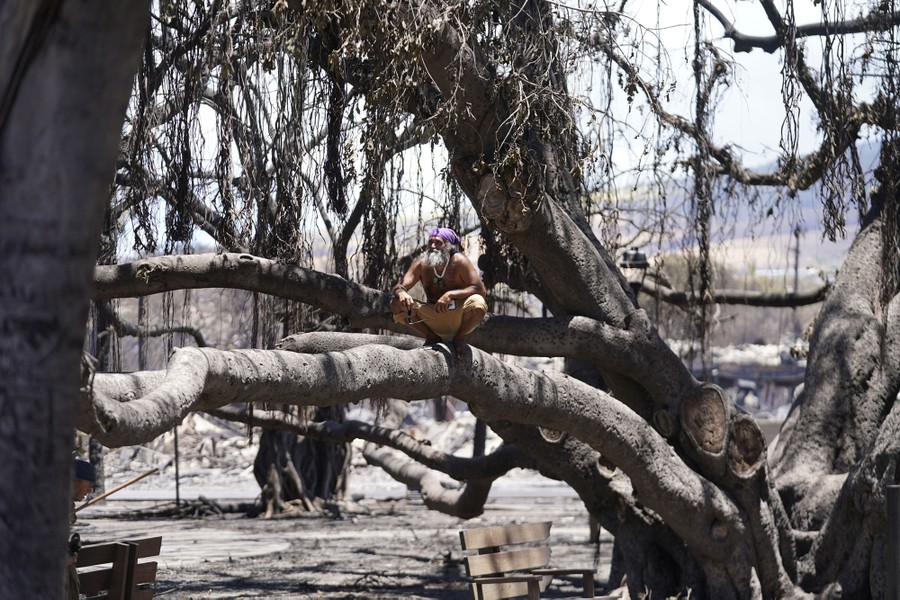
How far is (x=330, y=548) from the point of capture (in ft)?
42.3

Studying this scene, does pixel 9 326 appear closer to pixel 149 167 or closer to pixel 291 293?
pixel 291 293

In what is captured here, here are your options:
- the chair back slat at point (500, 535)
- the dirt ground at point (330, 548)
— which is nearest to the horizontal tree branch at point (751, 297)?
the dirt ground at point (330, 548)

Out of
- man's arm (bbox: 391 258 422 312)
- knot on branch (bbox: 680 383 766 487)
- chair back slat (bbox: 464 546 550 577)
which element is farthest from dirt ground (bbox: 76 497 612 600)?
man's arm (bbox: 391 258 422 312)

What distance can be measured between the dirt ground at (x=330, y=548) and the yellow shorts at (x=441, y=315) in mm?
4296

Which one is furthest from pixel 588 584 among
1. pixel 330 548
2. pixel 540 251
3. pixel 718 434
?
pixel 330 548

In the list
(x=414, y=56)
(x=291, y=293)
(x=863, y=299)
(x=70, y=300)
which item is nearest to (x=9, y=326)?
(x=70, y=300)

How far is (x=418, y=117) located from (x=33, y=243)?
14.5ft

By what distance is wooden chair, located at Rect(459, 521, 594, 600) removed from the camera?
6.84 m

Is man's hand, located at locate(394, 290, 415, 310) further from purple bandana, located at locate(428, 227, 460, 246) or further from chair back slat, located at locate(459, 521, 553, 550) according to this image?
chair back slat, located at locate(459, 521, 553, 550)

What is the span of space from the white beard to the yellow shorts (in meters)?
0.20

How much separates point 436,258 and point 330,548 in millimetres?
8179

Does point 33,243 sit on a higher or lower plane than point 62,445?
higher

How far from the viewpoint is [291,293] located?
21.0 feet

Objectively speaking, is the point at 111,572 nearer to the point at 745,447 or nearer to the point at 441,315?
the point at 441,315
